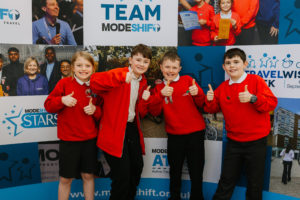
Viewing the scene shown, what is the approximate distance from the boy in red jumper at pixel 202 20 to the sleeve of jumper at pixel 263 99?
687 mm

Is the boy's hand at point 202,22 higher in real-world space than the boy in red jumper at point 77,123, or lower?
higher

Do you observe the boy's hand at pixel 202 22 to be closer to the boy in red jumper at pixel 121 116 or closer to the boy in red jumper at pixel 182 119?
the boy in red jumper at pixel 182 119

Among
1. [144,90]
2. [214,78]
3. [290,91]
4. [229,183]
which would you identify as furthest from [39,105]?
[290,91]

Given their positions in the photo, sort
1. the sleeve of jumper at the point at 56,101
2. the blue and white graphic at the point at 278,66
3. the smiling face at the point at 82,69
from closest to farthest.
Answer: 1. the sleeve of jumper at the point at 56,101
2. the smiling face at the point at 82,69
3. the blue and white graphic at the point at 278,66

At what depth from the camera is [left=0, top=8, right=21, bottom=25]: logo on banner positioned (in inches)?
91.5

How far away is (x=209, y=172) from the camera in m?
2.55

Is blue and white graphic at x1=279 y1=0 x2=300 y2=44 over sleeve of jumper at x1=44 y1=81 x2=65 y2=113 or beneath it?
over

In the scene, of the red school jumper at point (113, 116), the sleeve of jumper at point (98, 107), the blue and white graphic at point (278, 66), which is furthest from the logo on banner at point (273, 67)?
the sleeve of jumper at point (98, 107)

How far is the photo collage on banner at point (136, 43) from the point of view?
2330 mm

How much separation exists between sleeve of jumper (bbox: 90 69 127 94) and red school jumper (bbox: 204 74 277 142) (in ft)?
2.89

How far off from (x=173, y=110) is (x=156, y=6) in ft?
3.61

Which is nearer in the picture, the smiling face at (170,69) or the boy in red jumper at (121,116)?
the boy in red jumper at (121,116)

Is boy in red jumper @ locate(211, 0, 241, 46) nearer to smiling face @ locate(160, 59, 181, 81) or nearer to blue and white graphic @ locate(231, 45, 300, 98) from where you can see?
blue and white graphic @ locate(231, 45, 300, 98)

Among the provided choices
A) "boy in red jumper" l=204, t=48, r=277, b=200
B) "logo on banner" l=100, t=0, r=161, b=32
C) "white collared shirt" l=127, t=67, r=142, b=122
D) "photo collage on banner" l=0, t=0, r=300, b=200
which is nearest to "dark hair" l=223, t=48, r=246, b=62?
"boy in red jumper" l=204, t=48, r=277, b=200
